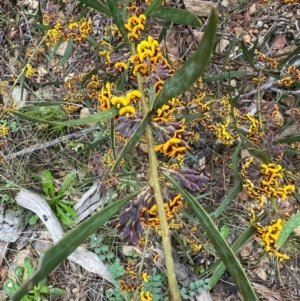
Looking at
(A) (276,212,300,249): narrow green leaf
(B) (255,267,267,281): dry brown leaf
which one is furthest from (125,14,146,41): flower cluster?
(B) (255,267,267,281): dry brown leaf

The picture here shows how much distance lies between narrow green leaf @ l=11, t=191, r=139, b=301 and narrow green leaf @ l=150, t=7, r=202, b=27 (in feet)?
2.17

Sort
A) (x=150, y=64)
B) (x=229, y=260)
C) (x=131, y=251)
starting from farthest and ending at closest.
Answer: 1. (x=131, y=251)
2. (x=150, y=64)
3. (x=229, y=260)

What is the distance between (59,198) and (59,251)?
7.32ft

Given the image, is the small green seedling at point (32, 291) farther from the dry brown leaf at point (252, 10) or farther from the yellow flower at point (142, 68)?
Result: the dry brown leaf at point (252, 10)

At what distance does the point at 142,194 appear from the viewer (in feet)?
3.49

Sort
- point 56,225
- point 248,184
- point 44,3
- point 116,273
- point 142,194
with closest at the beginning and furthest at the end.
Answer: point 142,194 < point 248,184 < point 116,273 < point 56,225 < point 44,3

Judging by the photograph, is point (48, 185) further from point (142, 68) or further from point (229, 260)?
point (229, 260)

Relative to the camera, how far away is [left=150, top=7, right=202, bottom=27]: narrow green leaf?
1319 millimetres

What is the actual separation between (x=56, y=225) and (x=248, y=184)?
172 cm

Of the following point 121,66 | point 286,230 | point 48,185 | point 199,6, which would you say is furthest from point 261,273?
point 121,66

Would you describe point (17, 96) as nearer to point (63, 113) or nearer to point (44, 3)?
point (63, 113)

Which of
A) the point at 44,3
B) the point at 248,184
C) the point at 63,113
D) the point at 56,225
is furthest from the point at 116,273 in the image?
the point at 44,3

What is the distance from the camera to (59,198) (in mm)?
2965

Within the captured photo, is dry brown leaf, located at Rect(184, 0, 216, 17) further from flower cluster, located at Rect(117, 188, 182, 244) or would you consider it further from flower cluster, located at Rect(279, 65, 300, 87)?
flower cluster, located at Rect(117, 188, 182, 244)
